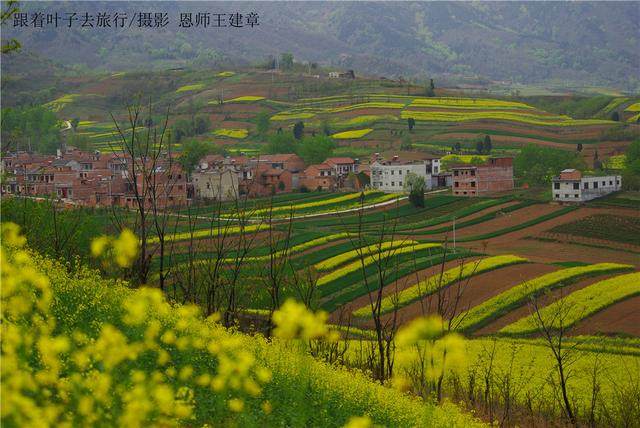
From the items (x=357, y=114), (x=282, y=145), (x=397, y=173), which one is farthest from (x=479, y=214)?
(x=357, y=114)

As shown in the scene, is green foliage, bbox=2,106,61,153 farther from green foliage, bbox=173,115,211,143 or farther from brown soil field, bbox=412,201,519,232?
brown soil field, bbox=412,201,519,232

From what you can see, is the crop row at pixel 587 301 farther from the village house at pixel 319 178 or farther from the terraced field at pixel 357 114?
the terraced field at pixel 357 114

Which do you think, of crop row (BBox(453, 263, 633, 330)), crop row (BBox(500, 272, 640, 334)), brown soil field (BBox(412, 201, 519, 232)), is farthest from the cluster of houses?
crop row (BBox(500, 272, 640, 334))

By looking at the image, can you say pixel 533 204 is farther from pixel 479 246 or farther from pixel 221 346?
pixel 221 346

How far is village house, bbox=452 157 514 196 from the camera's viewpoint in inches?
2655

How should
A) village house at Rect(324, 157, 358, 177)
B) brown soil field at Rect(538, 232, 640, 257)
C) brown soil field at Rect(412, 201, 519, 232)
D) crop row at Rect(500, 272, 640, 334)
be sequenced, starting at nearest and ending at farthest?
1. crop row at Rect(500, 272, 640, 334)
2. brown soil field at Rect(538, 232, 640, 257)
3. brown soil field at Rect(412, 201, 519, 232)
4. village house at Rect(324, 157, 358, 177)

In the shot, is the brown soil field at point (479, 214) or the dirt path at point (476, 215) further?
the brown soil field at point (479, 214)

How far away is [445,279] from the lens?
1314 inches

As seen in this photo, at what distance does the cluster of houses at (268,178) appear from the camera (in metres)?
62.2

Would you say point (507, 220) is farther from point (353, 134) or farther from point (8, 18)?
point (353, 134)

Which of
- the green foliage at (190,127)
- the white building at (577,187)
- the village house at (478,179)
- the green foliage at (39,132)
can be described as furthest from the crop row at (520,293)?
the green foliage at (39,132)

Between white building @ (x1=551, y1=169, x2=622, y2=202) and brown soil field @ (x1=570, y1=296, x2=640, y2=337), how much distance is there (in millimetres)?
29655

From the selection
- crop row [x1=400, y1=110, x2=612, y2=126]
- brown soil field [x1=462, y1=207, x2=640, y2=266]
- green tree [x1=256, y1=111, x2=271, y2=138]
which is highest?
crop row [x1=400, y1=110, x2=612, y2=126]

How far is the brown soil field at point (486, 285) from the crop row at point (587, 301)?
9.10 feet
